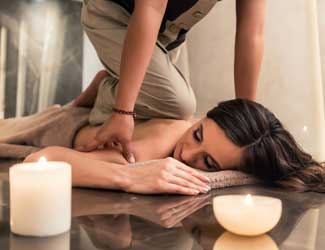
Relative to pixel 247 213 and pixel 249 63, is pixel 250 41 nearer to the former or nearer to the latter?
pixel 249 63

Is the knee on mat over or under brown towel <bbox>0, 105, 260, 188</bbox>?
over

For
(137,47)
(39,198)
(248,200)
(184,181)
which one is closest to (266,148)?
(184,181)

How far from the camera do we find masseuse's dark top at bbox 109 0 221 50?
55.9 inches

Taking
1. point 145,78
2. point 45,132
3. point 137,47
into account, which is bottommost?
point 45,132

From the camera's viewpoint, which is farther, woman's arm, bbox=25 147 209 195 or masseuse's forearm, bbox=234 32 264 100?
masseuse's forearm, bbox=234 32 264 100

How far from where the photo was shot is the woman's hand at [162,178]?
1044mm

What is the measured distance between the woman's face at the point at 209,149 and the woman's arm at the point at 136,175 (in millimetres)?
91

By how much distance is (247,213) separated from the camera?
0.73 meters

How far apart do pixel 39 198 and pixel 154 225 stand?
0.74 ft

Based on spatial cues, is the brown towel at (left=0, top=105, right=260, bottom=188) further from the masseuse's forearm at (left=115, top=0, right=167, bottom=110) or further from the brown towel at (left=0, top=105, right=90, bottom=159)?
the masseuse's forearm at (left=115, top=0, right=167, bottom=110)

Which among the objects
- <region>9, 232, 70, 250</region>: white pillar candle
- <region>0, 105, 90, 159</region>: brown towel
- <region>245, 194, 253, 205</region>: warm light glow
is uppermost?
<region>245, 194, 253, 205</region>: warm light glow

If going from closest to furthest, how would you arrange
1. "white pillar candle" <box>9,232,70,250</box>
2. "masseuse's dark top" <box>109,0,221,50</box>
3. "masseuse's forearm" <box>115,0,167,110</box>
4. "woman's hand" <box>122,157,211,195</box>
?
1. "white pillar candle" <box>9,232,70,250</box>
2. "woman's hand" <box>122,157,211,195</box>
3. "masseuse's forearm" <box>115,0,167,110</box>
4. "masseuse's dark top" <box>109,0,221,50</box>

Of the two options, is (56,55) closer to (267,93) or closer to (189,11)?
(267,93)

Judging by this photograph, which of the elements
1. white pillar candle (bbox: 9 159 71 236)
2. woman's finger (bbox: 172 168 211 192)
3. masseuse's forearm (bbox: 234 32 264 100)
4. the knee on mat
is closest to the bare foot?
the knee on mat
